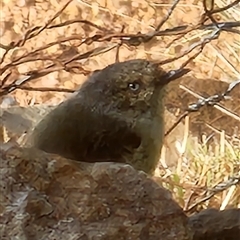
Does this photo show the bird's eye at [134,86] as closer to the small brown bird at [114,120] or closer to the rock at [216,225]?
the small brown bird at [114,120]

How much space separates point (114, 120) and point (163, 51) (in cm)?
41

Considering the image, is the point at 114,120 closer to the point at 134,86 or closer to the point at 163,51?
the point at 134,86

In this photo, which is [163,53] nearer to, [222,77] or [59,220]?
[222,77]

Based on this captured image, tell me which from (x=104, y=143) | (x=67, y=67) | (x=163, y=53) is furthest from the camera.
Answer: (x=163, y=53)

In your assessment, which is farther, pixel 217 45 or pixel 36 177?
pixel 217 45

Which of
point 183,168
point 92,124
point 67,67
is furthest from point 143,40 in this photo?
point 183,168

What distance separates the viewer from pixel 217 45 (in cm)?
134

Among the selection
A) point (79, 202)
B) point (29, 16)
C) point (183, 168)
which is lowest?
point (183, 168)

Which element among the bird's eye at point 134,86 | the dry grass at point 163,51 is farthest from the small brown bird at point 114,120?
the dry grass at point 163,51

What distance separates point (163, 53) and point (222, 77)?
0.26 m

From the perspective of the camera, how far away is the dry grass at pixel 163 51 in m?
0.95

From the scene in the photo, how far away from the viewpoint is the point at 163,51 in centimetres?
106

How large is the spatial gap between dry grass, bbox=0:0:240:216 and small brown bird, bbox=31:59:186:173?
0.15 m

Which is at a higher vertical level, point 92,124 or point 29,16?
point 29,16
